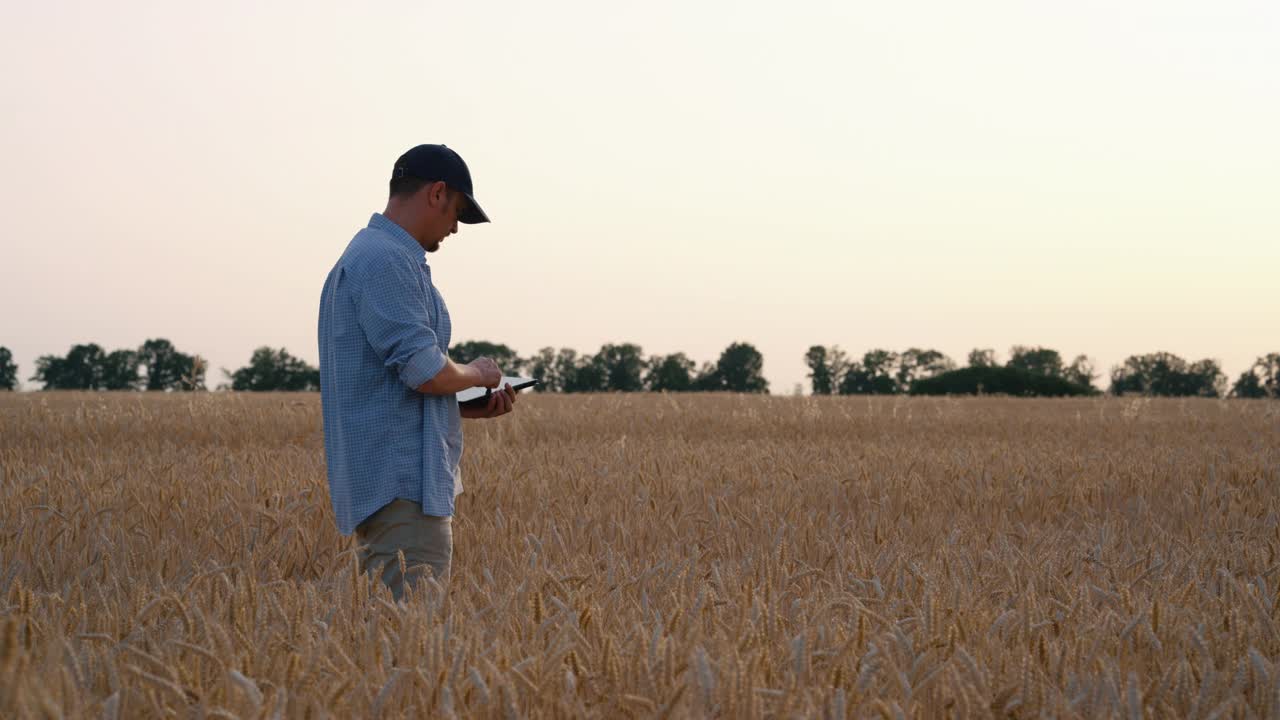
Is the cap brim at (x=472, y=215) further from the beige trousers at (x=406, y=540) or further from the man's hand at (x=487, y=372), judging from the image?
the beige trousers at (x=406, y=540)

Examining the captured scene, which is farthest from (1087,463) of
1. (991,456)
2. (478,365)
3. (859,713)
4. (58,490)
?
(58,490)

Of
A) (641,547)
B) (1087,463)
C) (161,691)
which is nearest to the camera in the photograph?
(161,691)

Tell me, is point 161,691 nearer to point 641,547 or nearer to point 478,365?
point 478,365

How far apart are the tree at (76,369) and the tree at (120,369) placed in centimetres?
40

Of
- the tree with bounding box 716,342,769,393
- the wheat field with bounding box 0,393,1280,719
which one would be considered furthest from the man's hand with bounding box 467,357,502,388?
the tree with bounding box 716,342,769,393

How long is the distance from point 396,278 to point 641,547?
1.72 m

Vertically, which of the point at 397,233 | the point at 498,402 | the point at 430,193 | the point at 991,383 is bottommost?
the point at 498,402

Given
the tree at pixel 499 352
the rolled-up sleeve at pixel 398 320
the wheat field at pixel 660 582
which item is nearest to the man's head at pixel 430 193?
the rolled-up sleeve at pixel 398 320

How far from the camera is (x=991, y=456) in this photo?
7.92 metres

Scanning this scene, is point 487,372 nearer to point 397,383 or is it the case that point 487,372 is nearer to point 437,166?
point 397,383

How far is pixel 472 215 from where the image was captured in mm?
3582

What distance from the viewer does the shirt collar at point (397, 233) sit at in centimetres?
343

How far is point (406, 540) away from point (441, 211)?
3.90 feet

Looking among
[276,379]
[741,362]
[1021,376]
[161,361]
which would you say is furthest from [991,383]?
[161,361]
